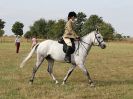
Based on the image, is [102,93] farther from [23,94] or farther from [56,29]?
[56,29]

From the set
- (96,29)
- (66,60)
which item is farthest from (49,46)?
(96,29)

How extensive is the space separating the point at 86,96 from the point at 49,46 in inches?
150

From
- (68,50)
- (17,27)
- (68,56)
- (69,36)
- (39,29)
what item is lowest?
(68,56)

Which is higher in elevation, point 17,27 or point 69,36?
point 17,27

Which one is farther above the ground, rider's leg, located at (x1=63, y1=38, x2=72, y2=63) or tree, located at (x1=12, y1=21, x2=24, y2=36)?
tree, located at (x1=12, y1=21, x2=24, y2=36)

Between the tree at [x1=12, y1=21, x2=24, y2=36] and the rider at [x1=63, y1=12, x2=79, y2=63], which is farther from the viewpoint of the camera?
the tree at [x1=12, y1=21, x2=24, y2=36]

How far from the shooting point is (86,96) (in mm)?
11633

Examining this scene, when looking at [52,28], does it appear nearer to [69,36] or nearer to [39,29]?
[39,29]

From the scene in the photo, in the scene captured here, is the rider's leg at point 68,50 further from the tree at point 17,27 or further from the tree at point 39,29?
the tree at point 17,27

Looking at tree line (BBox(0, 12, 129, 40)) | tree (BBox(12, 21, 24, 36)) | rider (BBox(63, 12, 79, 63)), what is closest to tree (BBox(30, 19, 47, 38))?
tree line (BBox(0, 12, 129, 40))

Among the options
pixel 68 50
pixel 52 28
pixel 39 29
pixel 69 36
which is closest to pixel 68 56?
pixel 68 50

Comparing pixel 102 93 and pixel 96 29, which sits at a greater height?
pixel 96 29

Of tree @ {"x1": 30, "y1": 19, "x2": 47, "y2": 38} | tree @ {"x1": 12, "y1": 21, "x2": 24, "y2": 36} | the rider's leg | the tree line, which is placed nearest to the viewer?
the rider's leg

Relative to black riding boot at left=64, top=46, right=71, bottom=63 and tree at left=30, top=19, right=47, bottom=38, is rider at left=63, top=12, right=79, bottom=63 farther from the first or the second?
tree at left=30, top=19, right=47, bottom=38
